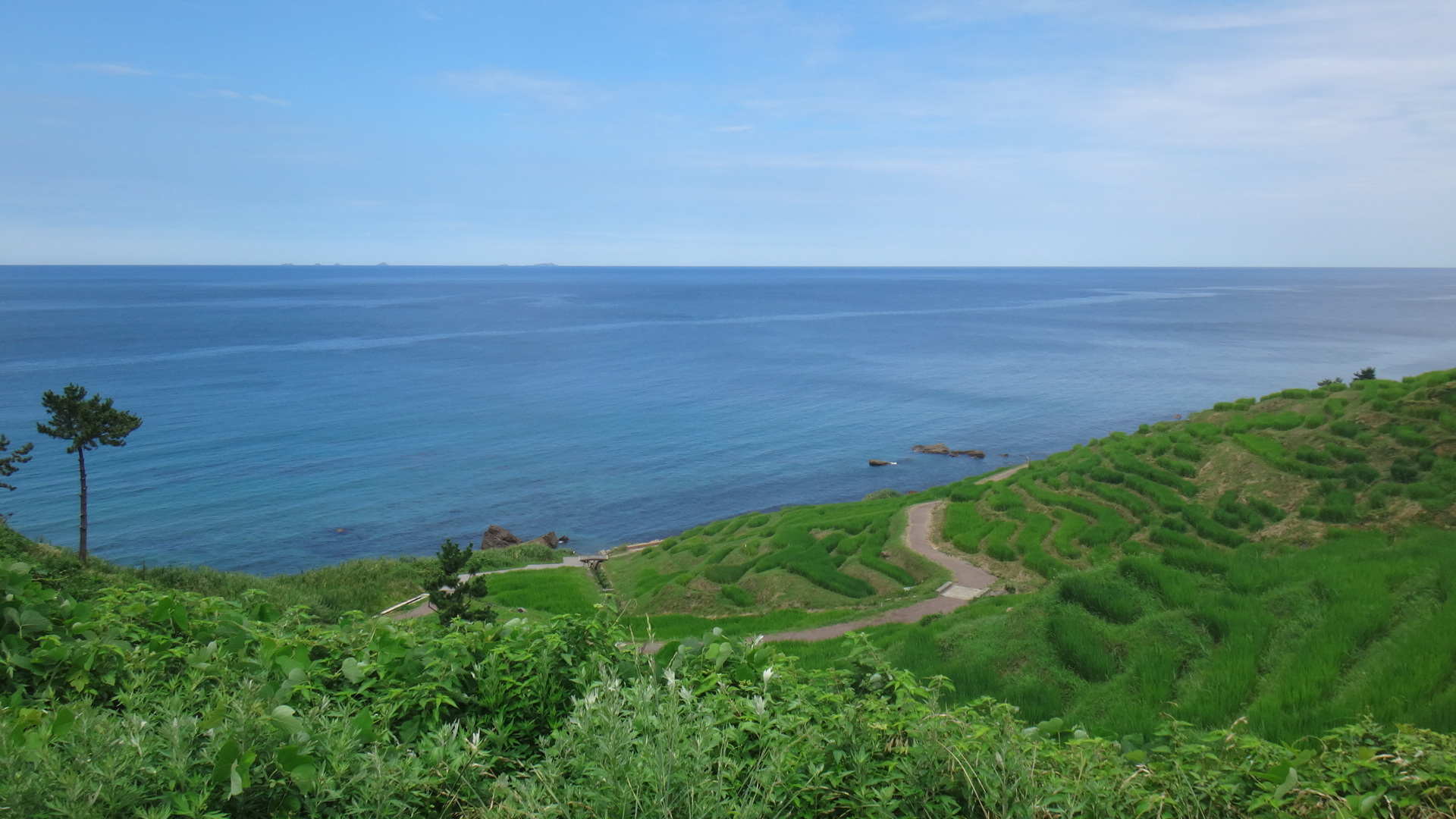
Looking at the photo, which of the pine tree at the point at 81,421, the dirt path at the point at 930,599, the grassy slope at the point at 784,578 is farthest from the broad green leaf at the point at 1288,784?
the pine tree at the point at 81,421

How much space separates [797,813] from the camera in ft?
15.9

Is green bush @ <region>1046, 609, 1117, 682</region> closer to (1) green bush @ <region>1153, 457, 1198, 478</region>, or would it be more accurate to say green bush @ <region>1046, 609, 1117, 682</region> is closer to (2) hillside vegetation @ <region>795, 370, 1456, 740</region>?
(2) hillside vegetation @ <region>795, 370, 1456, 740</region>

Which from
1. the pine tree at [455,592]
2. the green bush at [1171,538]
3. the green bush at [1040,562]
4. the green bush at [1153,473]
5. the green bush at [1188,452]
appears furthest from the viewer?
the green bush at [1188,452]

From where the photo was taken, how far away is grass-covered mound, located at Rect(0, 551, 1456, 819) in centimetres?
434

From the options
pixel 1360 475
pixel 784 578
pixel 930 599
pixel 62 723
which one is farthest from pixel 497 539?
pixel 62 723

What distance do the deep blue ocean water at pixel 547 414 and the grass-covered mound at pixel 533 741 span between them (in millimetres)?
43306

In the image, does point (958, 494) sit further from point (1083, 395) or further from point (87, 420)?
point (1083, 395)

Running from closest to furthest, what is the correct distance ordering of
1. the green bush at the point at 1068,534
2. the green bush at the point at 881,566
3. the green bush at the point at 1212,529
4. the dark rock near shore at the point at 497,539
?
1. the green bush at the point at 1212,529
2. the green bush at the point at 1068,534
3. the green bush at the point at 881,566
4. the dark rock near shore at the point at 497,539

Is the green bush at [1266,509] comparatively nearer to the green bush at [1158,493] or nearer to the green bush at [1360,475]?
the green bush at [1360,475]

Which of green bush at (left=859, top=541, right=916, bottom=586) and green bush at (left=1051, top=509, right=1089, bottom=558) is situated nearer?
green bush at (left=1051, top=509, right=1089, bottom=558)

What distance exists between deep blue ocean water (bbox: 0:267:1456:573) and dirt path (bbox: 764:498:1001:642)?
24.3 metres

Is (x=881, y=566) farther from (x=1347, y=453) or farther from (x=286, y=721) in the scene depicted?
(x=286, y=721)

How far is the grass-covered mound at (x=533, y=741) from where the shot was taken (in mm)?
4336

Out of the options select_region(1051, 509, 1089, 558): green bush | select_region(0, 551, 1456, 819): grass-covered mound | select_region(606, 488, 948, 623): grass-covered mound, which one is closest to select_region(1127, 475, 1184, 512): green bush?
select_region(1051, 509, 1089, 558): green bush
